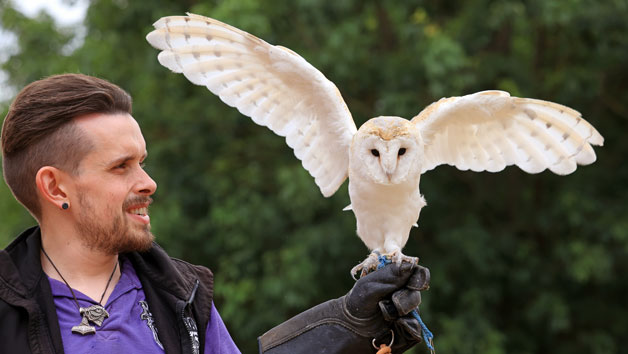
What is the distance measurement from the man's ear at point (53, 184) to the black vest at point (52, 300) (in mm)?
122

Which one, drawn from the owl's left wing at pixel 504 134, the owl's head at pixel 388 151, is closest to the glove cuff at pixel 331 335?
the owl's head at pixel 388 151

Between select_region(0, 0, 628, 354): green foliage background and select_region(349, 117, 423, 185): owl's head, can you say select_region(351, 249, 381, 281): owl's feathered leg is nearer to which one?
select_region(349, 117, 423, 185): owl's head

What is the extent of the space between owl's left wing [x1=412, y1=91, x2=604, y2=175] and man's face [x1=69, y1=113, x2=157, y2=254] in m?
1.07

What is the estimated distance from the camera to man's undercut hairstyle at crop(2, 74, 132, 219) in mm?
1677

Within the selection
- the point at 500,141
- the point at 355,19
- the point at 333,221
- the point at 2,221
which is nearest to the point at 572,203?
the point at 333,221

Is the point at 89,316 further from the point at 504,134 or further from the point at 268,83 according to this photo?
the point at 504,134

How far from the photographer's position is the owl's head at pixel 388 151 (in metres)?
2.18

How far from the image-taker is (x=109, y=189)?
1.73 m

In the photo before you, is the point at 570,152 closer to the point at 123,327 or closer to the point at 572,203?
the point at 123,327

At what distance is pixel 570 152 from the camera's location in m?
2.41

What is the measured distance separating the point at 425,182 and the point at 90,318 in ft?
17.1

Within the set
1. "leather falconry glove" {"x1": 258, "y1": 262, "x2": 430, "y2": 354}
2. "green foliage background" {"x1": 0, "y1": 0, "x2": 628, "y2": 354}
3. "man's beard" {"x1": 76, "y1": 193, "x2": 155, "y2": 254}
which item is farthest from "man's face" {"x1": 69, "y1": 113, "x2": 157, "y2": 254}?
"green foliage background" {"x1": 0, "y1": 0, "x2": 628, "y2": 354}

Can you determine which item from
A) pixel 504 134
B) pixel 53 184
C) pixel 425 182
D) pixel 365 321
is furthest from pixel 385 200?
pixel 425 182

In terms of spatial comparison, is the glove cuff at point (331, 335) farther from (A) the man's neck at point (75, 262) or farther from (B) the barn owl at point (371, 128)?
(A) the man's neck at point (75, 262)
